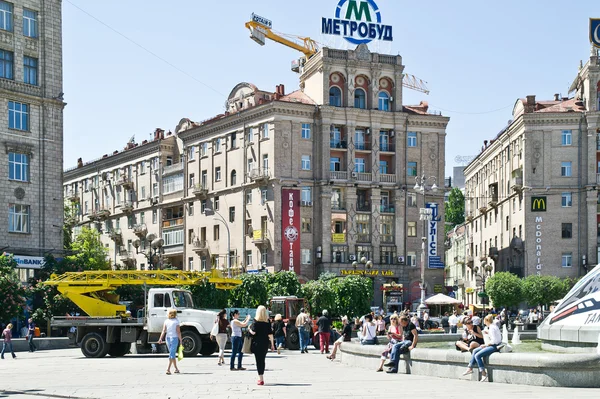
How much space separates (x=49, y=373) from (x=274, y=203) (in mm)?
54179

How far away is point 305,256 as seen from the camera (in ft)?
267

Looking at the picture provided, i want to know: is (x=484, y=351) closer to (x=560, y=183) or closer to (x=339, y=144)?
(x=339, y=144)

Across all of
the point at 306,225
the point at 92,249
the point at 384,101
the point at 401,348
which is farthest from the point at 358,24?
the point at 401,348

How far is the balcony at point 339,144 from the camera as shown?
3275 inches

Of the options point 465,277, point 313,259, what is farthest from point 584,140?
point 465,277

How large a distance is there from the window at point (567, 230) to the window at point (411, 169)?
1342 cm

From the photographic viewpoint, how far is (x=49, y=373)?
27.0 metres

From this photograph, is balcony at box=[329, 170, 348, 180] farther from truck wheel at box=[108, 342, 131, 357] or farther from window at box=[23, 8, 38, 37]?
truck wheel at box=[108, 342, 131, 357]

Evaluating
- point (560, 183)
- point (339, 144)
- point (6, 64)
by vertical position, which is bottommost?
point (560, 183)

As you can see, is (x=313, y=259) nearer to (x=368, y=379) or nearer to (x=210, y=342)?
(x=210, y=342)

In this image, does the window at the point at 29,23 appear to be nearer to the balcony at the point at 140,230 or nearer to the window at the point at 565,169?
the balcony at the point at 140,230

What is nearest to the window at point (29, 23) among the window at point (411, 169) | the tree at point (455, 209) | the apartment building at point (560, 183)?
the window at point (411, 169)

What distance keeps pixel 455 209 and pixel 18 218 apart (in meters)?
86.9

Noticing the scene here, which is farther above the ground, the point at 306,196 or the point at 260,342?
the point at 306,196
